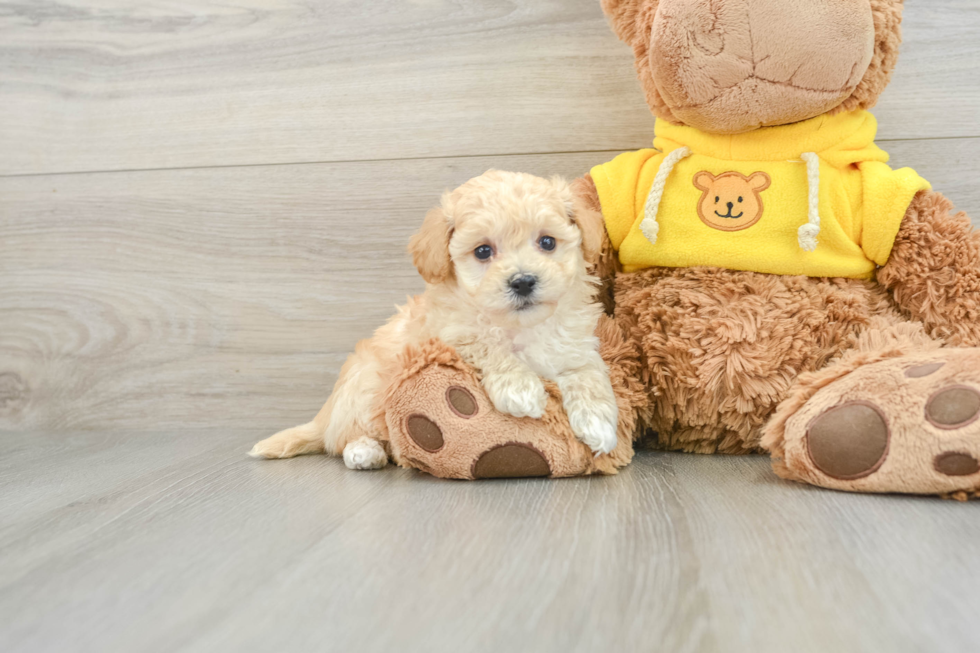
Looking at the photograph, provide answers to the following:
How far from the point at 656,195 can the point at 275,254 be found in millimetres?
809

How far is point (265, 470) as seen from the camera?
1.16 meters

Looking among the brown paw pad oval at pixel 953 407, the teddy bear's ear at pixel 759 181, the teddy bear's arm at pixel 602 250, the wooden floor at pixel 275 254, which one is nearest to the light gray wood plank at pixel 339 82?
the wooden floor at pixel 275 254

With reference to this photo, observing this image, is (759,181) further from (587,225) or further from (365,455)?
(365,455)

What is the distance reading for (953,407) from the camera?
80cm

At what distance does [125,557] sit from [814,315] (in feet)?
3.07

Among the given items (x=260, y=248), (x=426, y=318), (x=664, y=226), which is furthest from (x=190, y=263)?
(x=664, y=226)

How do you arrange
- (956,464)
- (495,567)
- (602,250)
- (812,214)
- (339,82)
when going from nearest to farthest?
(495,567)
(956,464)
(812,214)
(602,250)
(339,82)

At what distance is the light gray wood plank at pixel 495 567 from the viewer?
54 centimetres

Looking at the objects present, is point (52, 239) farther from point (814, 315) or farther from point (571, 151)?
point (814, 315)

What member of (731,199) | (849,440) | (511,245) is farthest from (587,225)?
(849,440)

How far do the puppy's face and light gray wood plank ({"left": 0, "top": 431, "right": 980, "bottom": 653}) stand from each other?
0.25 meters

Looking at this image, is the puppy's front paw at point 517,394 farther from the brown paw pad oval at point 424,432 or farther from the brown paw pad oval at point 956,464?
the brown paw pad oval at point 956,464

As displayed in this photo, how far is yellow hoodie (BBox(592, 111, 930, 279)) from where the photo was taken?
3.44ft

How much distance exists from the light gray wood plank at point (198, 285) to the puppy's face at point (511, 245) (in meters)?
0.42
